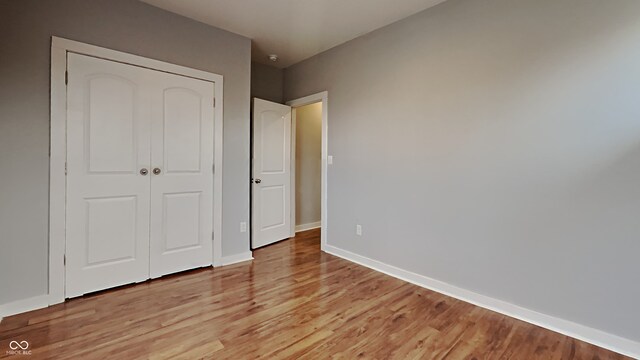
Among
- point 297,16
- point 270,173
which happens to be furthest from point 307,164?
point 297,16

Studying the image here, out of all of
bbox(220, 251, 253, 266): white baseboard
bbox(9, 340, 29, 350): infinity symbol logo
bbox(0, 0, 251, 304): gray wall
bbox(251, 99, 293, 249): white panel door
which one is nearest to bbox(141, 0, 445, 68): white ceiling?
bbox(0, 0, 251, 304): gray wall

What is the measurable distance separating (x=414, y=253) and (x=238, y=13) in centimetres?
286

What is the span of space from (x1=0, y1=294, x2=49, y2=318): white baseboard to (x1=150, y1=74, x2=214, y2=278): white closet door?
739 millimetres

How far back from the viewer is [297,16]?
2.72 meters

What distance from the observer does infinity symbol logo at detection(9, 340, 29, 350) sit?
1649 mm

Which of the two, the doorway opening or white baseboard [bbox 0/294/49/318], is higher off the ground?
the doorway opening

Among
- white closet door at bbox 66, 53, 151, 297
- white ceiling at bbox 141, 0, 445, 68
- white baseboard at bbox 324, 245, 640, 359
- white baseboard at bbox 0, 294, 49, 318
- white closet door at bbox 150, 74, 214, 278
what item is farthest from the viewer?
white closet door at bbox 150, 74, 214, 278

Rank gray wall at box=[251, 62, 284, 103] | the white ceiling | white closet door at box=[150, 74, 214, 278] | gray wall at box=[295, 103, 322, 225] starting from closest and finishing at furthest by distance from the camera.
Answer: the white ceiling, white closet door at box=[150, 74, 214, 278], gray wall at box=[251, 62, 284, 103], gray wall at box=[295, 103, 322, 225]

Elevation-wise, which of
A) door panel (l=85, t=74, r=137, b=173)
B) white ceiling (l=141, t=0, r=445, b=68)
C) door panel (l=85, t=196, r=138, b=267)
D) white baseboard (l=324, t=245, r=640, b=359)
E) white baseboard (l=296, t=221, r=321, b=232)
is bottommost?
white baseboard (l=324, t=245, r=640, b=359)

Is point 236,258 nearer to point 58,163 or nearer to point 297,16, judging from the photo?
point 58,163

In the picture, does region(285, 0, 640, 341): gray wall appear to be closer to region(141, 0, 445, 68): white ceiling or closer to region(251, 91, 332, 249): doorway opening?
region(141, 0, 445, 68): white ceiling

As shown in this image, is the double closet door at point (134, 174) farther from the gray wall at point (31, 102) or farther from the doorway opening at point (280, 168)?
the doorway opening at point (280, 168)

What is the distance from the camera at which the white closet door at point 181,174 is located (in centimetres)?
267

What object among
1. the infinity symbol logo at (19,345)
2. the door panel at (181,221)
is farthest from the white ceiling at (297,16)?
the infinity symbol logo at (19,345)
